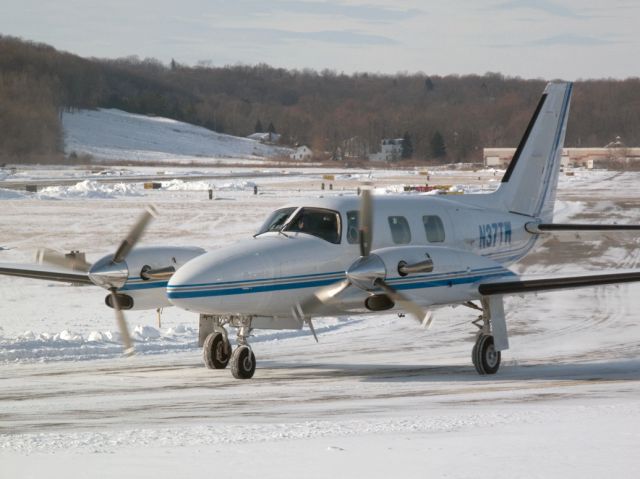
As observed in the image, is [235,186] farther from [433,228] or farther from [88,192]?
[433,228]

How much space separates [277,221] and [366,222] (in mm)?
1391

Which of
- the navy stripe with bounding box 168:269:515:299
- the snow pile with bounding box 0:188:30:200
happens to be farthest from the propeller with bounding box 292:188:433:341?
the snow pile with bounding box 0:188:30:200

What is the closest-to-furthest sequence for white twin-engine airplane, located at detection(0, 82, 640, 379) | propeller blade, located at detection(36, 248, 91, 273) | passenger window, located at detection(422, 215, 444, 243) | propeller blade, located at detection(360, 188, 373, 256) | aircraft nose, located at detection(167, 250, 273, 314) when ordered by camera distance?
aircraft nose, located at detection(167, 250, 273, 314) → white twin-engine airplane, located at detection(0, 82, 640, 379) → propeller blade, located at detection(360, 188, 373, 256) → passenger window, located at detection(422, 215, 444, 243) → propeller blade, located at detection(36, 248, 91, 273)

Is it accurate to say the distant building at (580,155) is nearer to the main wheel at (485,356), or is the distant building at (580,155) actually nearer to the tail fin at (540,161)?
the tail fin at (540,161)

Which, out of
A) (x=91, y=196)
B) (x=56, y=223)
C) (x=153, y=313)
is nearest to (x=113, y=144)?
(x=91, y=196)

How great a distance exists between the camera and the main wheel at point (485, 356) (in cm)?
1565

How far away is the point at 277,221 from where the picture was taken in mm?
15383

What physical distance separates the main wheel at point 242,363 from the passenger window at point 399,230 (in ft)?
9.88

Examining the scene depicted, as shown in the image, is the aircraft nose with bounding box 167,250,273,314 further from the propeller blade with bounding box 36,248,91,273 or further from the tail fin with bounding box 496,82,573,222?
the tail fin with bounding box 496,82,573,222

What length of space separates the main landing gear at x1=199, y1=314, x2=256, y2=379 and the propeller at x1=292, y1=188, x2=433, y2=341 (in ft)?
2.74

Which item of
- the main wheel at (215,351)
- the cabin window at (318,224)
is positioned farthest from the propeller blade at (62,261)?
the cabin window at (318,224)

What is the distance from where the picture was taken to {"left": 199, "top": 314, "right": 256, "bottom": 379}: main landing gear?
14641 millimetres

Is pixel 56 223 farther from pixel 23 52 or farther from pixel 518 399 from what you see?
pixel 23 52

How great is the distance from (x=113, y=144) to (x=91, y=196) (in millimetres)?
137335
